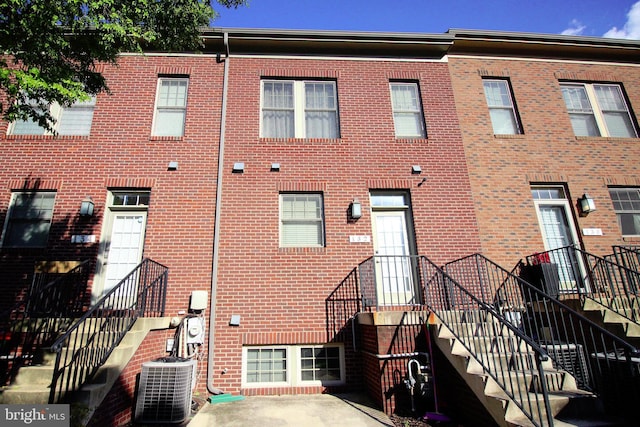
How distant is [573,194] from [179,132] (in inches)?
362

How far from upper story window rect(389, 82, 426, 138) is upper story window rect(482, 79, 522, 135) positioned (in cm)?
186

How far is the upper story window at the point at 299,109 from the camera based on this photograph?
26.2 feet

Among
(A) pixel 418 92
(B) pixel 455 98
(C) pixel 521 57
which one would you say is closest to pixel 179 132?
(A) pixel 418 92

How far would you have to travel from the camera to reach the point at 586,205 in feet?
24.7

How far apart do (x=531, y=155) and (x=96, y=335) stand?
9.48 metres

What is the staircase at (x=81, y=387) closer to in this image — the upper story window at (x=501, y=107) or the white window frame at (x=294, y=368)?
the white window frame at (x=294, y=368)

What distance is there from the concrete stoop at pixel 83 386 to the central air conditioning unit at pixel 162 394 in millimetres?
384

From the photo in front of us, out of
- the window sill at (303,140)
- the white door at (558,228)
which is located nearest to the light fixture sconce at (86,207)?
the window sill at (303,140)

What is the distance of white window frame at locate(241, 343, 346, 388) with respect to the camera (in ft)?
20.0

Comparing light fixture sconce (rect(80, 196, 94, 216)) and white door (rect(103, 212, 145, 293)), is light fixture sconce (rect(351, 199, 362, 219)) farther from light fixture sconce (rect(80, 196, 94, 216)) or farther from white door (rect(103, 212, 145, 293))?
light fixture sconce (rect(80, 196, 94, 216))

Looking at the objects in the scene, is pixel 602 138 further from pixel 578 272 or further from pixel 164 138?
pixel 164 138

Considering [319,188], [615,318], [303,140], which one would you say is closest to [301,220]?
[319,188]

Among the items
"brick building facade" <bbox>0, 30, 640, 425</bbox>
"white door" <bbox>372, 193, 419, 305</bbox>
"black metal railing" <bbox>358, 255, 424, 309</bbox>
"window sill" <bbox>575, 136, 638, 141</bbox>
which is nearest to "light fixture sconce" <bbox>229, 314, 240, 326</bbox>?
"brick building facade" <bbox>0, 30, 640, 425</bbox>

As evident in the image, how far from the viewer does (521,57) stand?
9.10 meters
